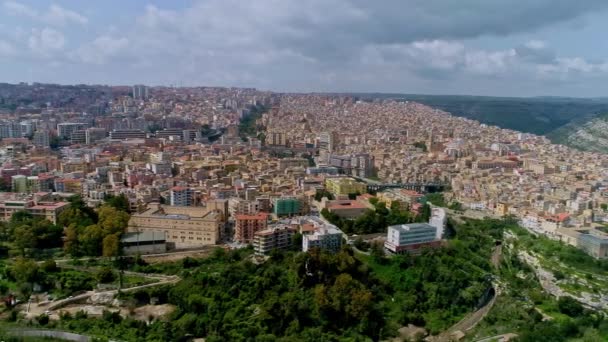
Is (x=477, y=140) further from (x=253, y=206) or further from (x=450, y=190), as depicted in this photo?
→ (x=253, y=206)

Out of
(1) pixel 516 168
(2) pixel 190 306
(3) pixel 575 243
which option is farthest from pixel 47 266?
(1) pixel 516 168

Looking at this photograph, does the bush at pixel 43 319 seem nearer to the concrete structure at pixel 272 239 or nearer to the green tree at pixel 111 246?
the green tree at pixel 111 246

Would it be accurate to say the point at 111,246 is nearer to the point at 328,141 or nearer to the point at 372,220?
the point at 372,220

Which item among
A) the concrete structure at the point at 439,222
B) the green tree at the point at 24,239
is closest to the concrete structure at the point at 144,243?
the green tree at the point at 24,239

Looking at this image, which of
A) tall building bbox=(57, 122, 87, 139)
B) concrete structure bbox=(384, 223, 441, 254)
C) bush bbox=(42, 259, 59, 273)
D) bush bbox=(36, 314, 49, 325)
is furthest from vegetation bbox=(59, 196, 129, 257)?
tall building bbox=(57, 122, 87, 139)

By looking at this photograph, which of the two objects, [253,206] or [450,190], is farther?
[450,190]

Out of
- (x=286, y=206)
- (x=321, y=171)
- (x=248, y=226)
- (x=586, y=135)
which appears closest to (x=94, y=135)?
(x=321, y=171)
